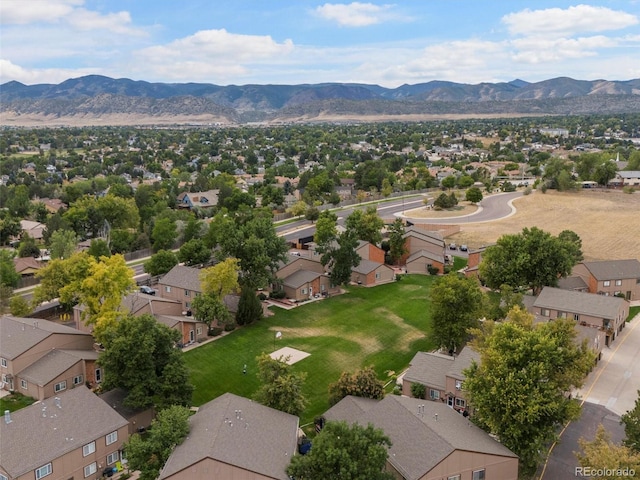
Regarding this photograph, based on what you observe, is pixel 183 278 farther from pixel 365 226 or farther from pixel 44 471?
pixel 44 471

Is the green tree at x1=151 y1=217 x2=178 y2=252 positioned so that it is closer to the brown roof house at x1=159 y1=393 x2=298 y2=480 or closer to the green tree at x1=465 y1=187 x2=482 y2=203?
the brown roof house at x1=159 y1=393 x2=298 y2=480

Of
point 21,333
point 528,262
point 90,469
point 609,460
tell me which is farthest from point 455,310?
point 21,333

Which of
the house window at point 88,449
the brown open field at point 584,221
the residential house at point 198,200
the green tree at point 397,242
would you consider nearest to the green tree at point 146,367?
the house window at point 88,449

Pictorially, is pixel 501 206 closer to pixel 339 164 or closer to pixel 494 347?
pixel 339 164

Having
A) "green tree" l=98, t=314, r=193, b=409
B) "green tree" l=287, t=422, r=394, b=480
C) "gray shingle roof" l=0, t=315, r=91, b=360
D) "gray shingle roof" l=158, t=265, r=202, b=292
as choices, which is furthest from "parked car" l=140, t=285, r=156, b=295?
"green tree" l=287, t=422, r=394, b=480

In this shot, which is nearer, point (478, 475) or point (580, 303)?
point (478, 475)

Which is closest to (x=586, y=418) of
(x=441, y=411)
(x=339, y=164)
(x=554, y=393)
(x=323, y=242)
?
(x=554, y=393)
